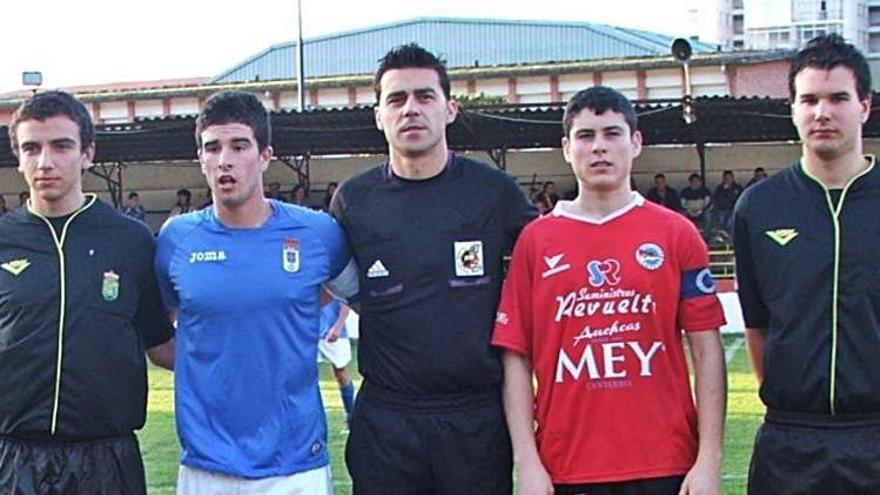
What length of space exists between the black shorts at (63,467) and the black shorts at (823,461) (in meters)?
2.17

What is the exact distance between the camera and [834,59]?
384 cm

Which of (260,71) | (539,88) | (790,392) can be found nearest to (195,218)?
(790,392)

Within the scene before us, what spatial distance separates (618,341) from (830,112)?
1008mm

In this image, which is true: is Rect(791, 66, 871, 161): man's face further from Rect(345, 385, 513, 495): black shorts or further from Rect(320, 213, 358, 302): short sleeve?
Rect(320, 213, 358, 302): short sleeve

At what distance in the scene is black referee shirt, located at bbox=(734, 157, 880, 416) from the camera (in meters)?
3.72

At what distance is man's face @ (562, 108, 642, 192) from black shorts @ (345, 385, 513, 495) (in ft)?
2.75

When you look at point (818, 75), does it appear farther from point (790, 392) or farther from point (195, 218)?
point (195, 218)

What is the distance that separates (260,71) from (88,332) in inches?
2046

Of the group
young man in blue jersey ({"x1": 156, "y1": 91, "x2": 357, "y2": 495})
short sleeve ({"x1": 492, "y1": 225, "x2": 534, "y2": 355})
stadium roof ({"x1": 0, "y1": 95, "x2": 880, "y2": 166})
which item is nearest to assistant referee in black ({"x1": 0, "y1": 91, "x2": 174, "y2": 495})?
young man in blue jersey ({"x1": 156, "y1": 91, "x2": 357, "y2": 495})

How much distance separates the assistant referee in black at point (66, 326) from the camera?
3.88 metres

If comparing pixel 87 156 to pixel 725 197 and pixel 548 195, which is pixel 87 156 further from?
pixel 725 197

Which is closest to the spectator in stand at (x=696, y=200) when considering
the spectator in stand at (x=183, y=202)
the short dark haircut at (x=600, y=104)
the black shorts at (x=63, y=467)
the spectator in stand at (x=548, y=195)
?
the spectator in stand at (x=548, y=195)

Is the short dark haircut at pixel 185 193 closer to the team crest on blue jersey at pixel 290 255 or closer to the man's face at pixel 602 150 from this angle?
the team crest on blue jersey at pixel 290 255

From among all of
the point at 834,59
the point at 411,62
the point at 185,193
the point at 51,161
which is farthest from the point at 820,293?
the point at 185,193
